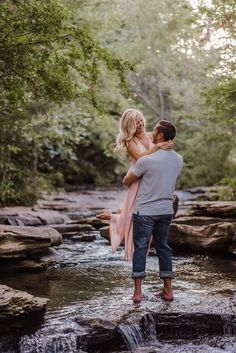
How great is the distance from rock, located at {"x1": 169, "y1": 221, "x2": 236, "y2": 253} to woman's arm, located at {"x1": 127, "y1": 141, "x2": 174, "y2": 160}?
496 cm

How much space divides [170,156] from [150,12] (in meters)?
31.3

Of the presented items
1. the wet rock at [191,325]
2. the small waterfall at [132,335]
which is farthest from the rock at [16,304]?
the wet rock at [191,325]

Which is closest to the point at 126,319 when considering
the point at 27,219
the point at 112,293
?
the point at 112,293

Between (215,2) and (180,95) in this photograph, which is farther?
(180,95)

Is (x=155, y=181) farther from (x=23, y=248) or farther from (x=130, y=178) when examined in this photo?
(x=23, y=248)

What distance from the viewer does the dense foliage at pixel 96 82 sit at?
30.9ft

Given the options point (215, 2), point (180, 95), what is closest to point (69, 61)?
point (215, 2)

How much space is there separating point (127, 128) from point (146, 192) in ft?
3.11

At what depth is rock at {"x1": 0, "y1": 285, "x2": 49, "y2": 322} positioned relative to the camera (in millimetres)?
6109

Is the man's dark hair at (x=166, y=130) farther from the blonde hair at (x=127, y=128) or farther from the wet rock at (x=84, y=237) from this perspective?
the wet rock at (x=84, y=237)

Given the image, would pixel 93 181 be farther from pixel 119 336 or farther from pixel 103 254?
pixel 119 336

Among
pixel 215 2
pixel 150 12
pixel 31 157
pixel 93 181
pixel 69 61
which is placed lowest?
pixel 93 181

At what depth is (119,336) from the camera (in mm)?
6152

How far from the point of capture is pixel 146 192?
6863 mm
